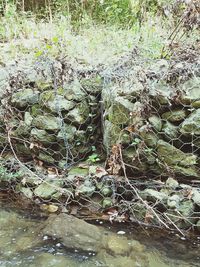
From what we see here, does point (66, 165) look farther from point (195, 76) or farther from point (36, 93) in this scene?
point (195, 76)

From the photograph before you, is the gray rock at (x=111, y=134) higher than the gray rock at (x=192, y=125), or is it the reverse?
the gray rock at (x=192, y=125)

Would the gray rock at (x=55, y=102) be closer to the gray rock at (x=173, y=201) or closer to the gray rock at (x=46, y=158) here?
the gray rock at (x=46, y=158)

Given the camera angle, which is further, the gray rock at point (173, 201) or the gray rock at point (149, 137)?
the gray rock at point (149, 137)

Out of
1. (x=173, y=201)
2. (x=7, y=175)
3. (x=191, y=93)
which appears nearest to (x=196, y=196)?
(x=173, y=201)

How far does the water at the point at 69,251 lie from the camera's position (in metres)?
1.93

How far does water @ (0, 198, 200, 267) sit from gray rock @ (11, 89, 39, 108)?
104cm

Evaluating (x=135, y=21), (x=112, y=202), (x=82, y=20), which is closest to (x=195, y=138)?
(x=112, y=202)

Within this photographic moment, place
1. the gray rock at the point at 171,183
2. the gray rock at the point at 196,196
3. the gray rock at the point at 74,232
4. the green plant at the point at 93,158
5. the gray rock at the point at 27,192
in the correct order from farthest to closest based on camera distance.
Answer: the green plant at the point at 93,158
the gray rock at the point at 27,192
the gray rock at the point at 171,183
the gray rock at the point at 196,196
the gray rock at the point at 74,232

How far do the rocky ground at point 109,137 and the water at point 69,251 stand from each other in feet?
0.38

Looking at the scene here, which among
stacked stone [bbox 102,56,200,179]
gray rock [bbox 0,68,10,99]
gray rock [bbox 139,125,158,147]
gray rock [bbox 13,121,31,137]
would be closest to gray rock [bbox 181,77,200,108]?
stacked stone [bbox 102,56,200,179]

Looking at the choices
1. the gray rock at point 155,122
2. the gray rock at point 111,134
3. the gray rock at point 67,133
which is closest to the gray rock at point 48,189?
the gray rock at point 67,133

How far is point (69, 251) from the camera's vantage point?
2006 mm

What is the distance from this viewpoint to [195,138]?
2400 mm

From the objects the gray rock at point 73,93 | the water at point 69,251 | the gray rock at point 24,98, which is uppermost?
the gray rock at point 73,93
